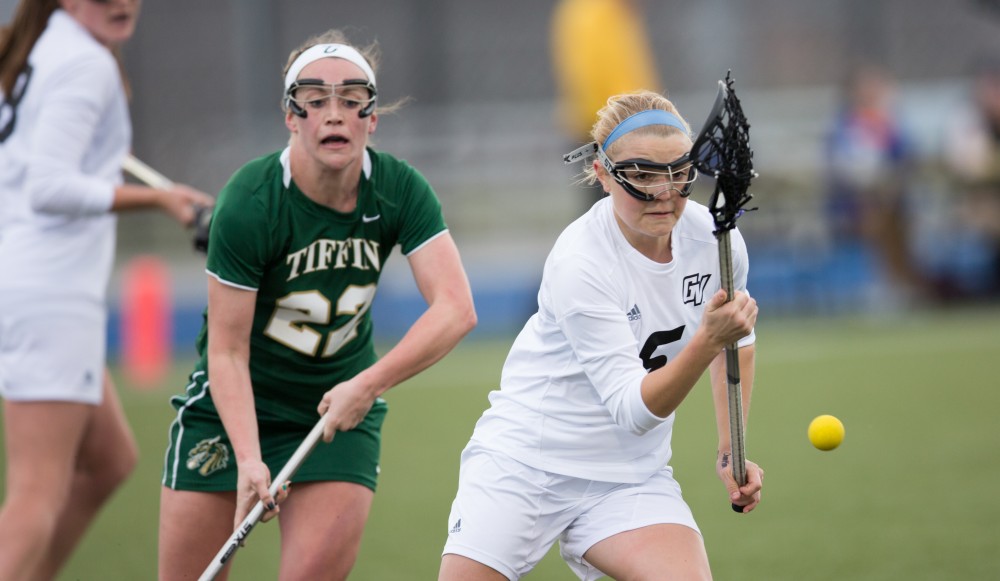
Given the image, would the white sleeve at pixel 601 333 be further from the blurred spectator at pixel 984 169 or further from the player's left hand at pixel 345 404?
the blurred spectator at pixel 984 169

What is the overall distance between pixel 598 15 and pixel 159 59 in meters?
7.60

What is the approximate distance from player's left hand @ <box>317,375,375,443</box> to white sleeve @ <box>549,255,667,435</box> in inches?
23.3

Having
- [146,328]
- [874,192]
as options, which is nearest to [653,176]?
[146,328]

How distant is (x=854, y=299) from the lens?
44.1 ft

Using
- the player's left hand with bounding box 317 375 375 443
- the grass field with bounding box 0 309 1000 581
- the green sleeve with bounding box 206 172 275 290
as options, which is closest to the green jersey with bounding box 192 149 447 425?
the green sleeve with bounding box 206 172 275 290

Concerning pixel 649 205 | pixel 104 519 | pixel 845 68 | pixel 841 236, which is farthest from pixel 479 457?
pixel 845 68

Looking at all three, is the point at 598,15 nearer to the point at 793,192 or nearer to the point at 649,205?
the point at 793,192

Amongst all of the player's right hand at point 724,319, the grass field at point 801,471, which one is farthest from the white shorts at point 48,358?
the player's right hand at point 724,319

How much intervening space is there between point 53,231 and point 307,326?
1.08m

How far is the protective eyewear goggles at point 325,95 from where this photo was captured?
4.04m

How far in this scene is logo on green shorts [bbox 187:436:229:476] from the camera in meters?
4.25

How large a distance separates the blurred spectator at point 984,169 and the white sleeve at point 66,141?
10032 millimetres

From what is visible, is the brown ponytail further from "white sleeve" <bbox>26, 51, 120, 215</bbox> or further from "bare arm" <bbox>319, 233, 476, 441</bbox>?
"bare arm" <bbox>319, 233, 476, 441</bbox>

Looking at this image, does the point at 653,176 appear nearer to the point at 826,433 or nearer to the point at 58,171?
the point at 826,433
